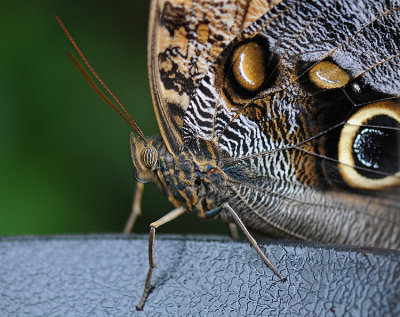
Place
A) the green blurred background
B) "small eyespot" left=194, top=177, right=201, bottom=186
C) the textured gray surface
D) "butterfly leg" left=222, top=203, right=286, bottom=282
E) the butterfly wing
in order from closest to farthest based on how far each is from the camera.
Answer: the textured gray surface < "butterfly leg" left=222, top=203, right=286, bottom=282 < the butterfly wing < "small eyespot" left=194, top=177, right=201, bottom=186 < the green blurred background

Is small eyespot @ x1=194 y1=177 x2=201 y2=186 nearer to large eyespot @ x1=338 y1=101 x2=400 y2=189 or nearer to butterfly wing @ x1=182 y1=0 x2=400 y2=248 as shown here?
butterfly wing @ x1=182 y1=0 x2=400 y2=248

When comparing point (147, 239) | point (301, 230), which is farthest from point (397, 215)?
point (147, 239)

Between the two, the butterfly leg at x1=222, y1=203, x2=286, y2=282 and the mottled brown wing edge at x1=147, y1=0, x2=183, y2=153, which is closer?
the butterfly leg at x1=222, y1=203, x2=286, y2=282

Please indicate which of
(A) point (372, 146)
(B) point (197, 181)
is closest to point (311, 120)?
(A) point (372, 146)

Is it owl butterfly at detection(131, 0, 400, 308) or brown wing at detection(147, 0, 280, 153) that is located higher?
brown wing at detection(147, 0, 280, 153)

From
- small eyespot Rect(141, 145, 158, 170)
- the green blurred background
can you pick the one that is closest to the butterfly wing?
small eyespot Rect(141, 145, 158, 170)

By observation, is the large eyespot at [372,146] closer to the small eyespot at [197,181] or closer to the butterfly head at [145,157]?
the small eyespot at [197,181]

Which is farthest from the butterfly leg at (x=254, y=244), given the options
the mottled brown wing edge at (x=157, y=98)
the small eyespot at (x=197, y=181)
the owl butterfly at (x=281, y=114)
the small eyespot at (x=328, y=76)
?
the small eyespot at (x=328, y=76)

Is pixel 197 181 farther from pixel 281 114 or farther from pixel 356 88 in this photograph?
pixel 356 88
